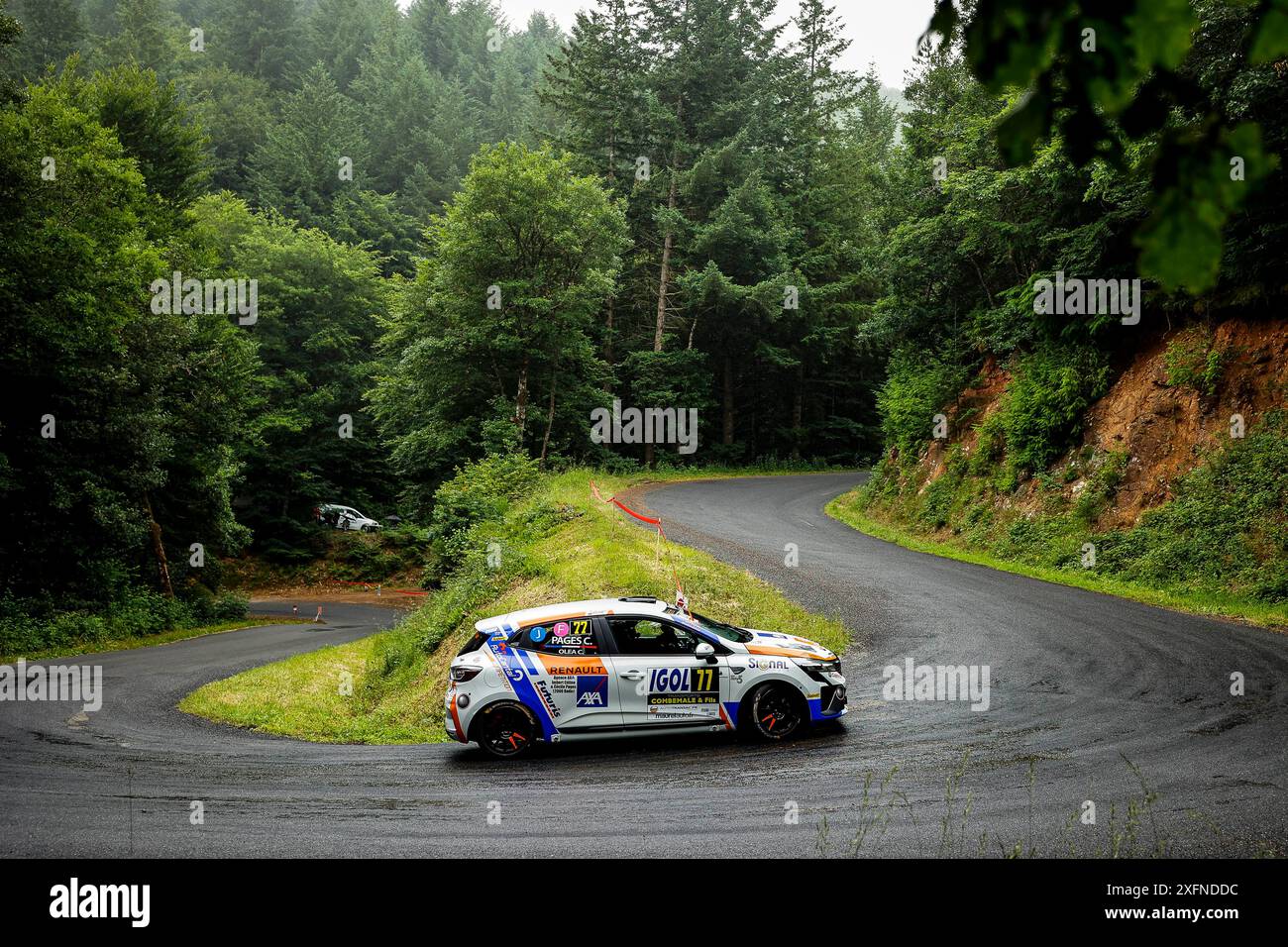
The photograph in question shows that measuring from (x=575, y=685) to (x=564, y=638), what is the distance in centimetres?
60

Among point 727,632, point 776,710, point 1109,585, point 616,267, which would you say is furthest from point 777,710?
point 616,267

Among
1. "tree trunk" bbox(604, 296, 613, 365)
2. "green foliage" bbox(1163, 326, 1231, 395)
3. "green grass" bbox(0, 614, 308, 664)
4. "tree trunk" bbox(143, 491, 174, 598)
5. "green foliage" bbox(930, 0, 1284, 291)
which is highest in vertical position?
"tree trunk" bbox(604, 296, 613, 365)

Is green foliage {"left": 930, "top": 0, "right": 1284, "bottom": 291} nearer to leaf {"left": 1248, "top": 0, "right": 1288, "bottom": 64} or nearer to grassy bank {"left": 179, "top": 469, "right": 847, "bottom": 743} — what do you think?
leaf {"left": 1248, "top": 0, "right": 1288, "bottom": 64}

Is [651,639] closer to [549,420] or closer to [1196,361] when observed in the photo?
[1196,361]

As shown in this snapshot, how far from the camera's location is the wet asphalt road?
22.6 ft

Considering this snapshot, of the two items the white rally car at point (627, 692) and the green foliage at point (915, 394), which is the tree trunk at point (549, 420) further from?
the white rally car at point (627, 692)

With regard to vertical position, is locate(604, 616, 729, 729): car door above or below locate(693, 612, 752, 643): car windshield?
below

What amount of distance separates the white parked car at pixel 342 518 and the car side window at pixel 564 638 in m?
39.6

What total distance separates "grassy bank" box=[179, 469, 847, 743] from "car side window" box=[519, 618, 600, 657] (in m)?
2.82

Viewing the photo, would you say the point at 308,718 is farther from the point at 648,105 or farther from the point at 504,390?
the point at 648,105

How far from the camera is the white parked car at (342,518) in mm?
47344

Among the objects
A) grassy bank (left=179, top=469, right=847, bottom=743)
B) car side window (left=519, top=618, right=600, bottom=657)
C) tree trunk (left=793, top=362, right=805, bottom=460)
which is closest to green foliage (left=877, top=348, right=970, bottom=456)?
grassy bank (left=179, top=469, right=847, bottom=743)
